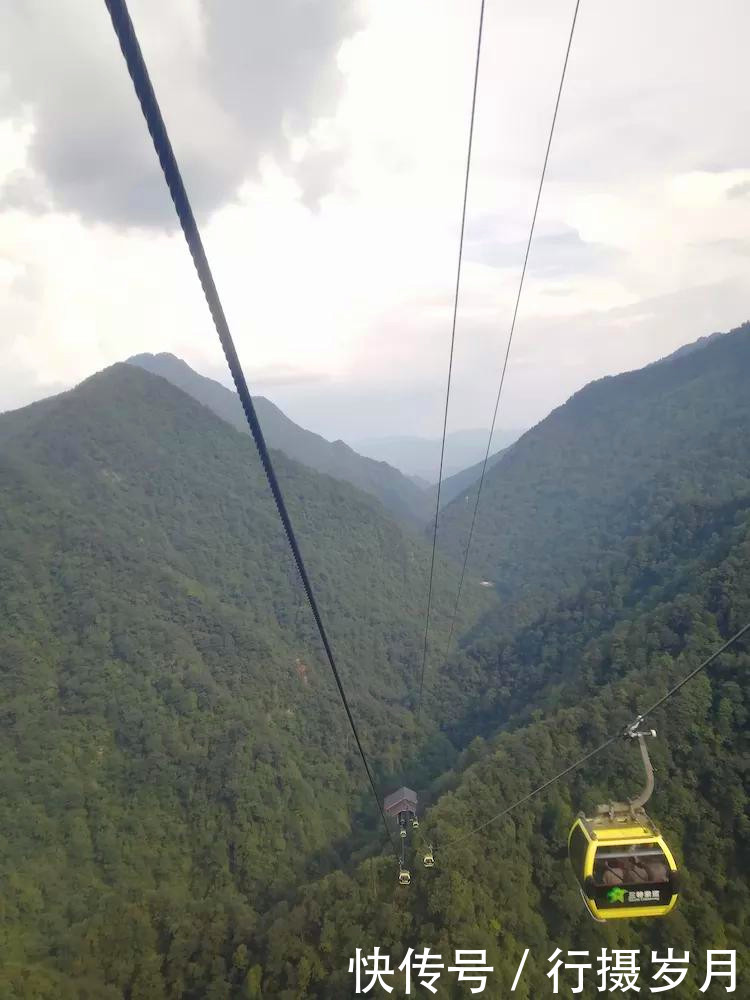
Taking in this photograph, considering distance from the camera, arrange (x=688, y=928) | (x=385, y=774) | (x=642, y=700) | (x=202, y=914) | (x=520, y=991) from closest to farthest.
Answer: (x=520, y=991), (x=688, y=928), (x=202, y=914), (x=642, y=700), (x=385, y=774)

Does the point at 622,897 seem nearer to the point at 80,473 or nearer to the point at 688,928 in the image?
the point at 688,928

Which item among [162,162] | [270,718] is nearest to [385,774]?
[270,718]

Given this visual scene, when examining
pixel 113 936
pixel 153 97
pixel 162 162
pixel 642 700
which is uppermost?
pixel 153 97

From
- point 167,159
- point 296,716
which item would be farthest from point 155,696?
point 167,159

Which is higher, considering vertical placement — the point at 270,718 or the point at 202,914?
the point at 270,718

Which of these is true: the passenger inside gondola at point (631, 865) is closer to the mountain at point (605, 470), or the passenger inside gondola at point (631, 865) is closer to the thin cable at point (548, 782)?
the thin cable at point (548, 782)

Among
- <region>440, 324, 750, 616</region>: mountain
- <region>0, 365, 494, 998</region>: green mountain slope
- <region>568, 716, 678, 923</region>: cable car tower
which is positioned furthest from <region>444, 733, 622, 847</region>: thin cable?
<region>440, 324, 750, 616</region>: mountain

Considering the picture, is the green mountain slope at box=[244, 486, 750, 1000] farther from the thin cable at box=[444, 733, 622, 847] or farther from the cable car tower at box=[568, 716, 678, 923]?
the cable car tower at box=[568, 716, 678, 923]

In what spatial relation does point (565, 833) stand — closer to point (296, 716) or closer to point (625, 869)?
point (625, 869)
